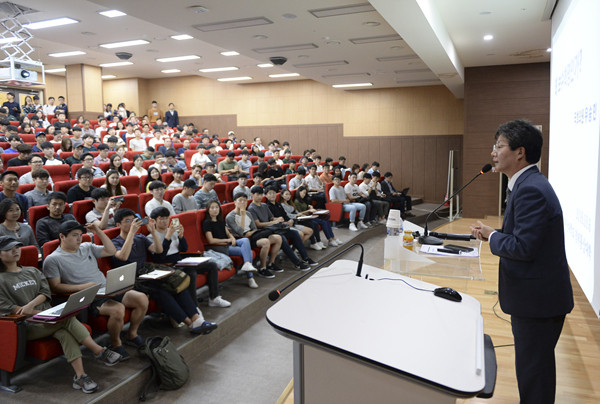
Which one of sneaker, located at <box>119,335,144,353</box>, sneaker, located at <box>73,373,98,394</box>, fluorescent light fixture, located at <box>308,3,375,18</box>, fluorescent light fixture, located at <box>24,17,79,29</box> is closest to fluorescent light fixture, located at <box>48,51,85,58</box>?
fluorescent light fixture, located at <box>24,17,79,29</box>

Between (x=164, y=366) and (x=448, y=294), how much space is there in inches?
77.8

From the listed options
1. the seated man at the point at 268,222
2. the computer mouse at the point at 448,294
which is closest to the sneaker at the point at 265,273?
the seated man at the point at 268,222

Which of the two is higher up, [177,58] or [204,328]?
[177,58]

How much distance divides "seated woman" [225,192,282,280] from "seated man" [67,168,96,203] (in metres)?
1.47

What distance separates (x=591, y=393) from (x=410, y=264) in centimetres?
120

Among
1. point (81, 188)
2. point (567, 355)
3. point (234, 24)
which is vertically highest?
point (234, 24)

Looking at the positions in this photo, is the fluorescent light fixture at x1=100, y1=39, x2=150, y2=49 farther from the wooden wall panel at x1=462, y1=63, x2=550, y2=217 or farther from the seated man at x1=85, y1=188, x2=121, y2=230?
the wooden wall panel at x1=462, y1=63, x2=550, y2=217

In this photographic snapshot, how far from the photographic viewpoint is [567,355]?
Result: 9.71 ft

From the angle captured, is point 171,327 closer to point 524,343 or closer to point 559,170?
point 524,343

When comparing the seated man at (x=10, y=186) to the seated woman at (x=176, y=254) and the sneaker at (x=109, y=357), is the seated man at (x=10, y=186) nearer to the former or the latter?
the seated woman at (x=176, y=254)

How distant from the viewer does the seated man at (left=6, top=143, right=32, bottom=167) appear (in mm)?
5371

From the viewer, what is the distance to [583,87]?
2848mm

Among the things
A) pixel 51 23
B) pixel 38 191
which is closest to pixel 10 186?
pixel 38 191

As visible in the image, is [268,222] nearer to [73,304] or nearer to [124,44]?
[73,304]
